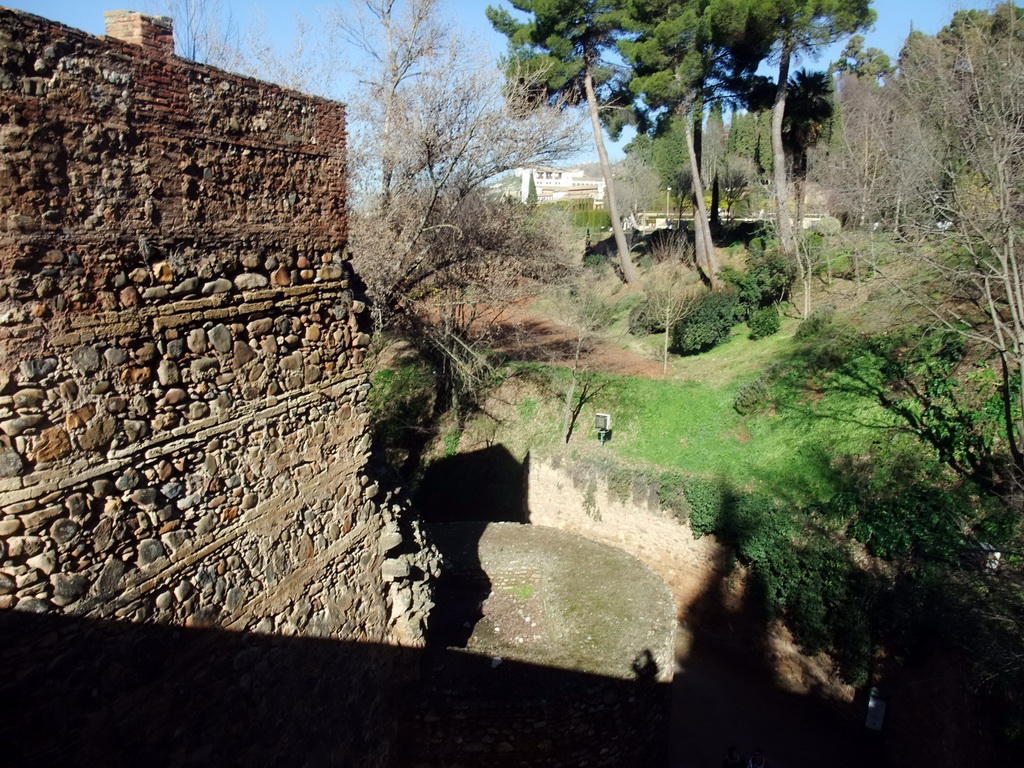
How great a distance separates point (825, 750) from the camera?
8.73 metres

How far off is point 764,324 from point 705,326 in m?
1.45

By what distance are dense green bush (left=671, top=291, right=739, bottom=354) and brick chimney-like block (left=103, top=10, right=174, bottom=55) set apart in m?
15.1

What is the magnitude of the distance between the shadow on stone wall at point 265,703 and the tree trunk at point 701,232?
49.2 ft

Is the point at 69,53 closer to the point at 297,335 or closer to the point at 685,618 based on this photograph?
the point at 297,335

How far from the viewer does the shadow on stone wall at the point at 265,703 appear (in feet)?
9.57

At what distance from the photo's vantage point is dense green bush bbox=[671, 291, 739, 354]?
672 inches

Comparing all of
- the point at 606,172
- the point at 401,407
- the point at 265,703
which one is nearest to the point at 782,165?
the point at 606,172

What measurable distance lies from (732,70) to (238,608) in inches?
814

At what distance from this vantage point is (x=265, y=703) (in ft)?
13.5

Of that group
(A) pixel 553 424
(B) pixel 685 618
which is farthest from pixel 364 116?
(B) pixel 685 618

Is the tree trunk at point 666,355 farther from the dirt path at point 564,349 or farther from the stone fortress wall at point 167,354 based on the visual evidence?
the stone fortress wall at point 167,354

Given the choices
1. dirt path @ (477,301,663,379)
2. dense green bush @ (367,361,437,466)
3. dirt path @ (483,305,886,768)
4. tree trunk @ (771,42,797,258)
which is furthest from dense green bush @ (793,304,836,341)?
dense green bush @ (367,361,437,466)

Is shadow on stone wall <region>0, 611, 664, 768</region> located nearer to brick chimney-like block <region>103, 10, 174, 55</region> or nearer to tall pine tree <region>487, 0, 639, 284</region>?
brick chimney-like block <region>103, 10, 174, 55</region>

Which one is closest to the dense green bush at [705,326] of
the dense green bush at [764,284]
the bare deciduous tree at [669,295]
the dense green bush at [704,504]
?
the bare deciduous tree at [669,295]
